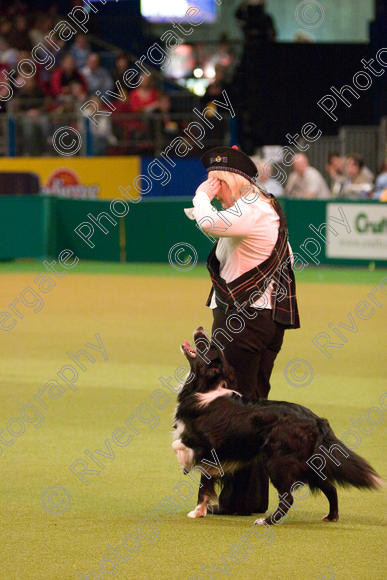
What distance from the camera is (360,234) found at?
17312mm

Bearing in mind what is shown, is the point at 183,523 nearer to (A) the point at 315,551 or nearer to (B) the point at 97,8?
(A) the point at 315,551

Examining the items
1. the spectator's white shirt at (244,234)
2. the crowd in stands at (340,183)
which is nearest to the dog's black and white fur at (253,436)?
the spectator's white shirt at (244,234)

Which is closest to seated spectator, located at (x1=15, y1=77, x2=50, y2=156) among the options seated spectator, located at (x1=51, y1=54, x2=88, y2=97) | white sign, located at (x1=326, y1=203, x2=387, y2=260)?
seated spectator, located at (x1=51, y1=54, x2=88, y2=97)

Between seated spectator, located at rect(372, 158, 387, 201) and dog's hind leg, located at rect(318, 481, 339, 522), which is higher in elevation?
seated spectator, located at rect(372, 158, 387, 201)

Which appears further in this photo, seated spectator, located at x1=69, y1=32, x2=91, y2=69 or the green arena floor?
seated spectator, located at x1=69, y1=32, x2=91, y2=69

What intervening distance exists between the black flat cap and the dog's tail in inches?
55.9

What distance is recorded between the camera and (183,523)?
5652mm

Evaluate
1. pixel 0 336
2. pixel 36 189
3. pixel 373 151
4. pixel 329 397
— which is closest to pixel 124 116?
pixel 36 189

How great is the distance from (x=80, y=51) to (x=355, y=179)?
29.7 feet

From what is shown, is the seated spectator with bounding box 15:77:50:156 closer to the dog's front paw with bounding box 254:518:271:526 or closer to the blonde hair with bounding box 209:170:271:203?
the blonde hair with bounding box 209:170:271:203

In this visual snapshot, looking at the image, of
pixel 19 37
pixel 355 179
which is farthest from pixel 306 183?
pixel 19 37

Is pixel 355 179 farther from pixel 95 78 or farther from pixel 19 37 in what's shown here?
pixel 19 37

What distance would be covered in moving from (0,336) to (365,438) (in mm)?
5722

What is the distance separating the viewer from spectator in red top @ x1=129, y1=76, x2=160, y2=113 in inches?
898
